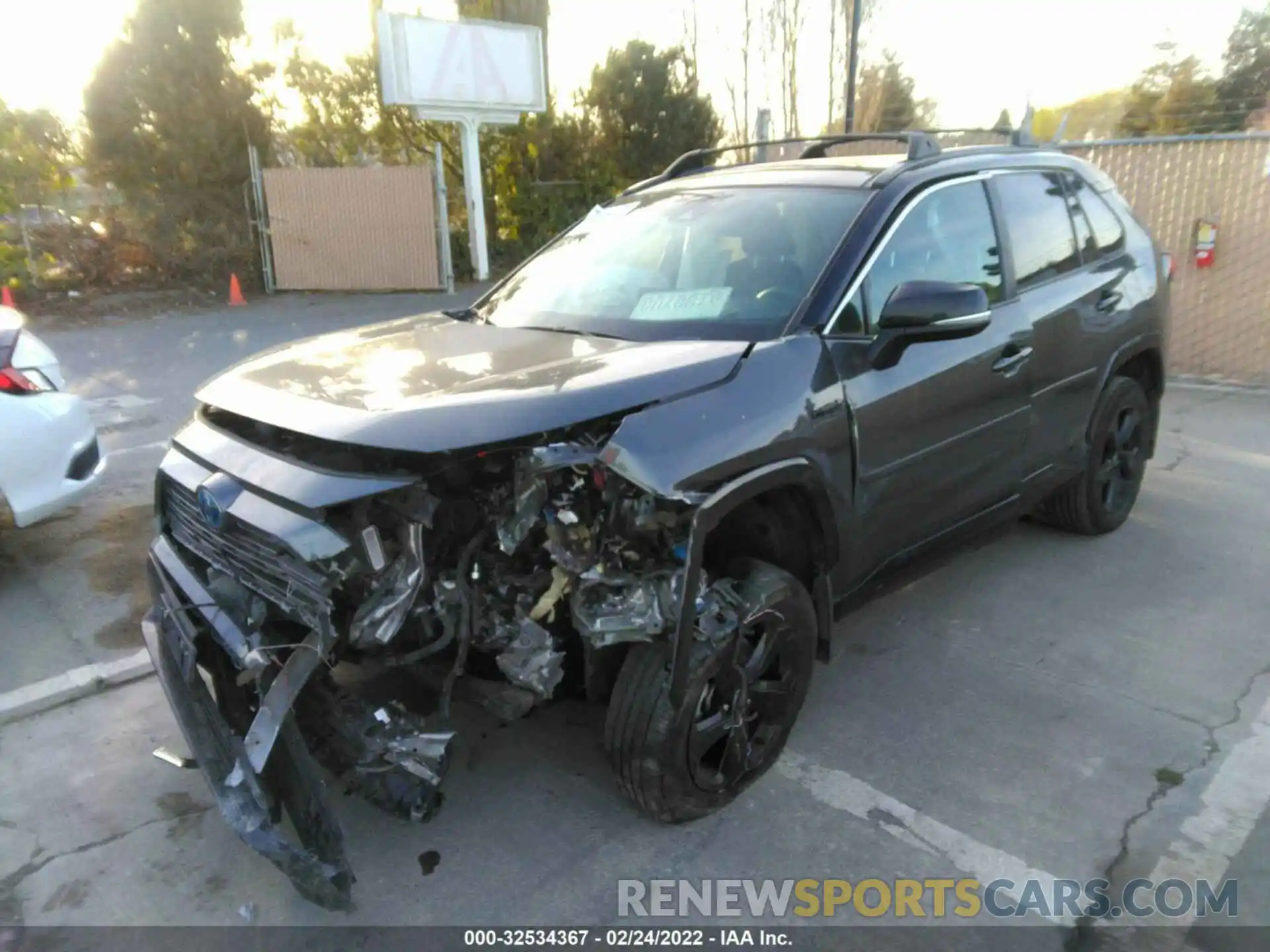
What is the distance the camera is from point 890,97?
780 inches

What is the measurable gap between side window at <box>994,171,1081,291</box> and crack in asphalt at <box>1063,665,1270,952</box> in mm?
1773

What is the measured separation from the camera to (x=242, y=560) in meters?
2.71

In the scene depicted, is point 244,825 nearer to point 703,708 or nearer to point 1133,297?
point 703,708

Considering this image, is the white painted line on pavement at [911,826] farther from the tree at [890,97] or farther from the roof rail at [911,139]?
the tree at [890,97]

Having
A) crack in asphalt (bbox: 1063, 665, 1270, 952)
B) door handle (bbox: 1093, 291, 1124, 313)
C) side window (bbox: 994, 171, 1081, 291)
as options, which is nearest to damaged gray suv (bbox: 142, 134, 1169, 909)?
side window (bbox: 994, 171, 1081, 291)

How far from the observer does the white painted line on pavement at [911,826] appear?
276 centimetres

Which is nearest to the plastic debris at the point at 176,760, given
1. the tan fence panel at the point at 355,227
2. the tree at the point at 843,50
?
the tan fence panel at the point at 355,227

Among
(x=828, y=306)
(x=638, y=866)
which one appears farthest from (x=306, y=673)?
(x=828, y=306)

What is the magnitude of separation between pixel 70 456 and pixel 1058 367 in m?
4.42

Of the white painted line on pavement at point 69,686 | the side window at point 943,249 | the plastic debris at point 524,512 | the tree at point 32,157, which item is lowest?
the white painted line on pavement at point 69,686

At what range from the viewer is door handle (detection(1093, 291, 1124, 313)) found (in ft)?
14.4

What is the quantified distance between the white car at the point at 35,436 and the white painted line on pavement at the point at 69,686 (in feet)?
2.83

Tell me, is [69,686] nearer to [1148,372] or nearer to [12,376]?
[12,376]

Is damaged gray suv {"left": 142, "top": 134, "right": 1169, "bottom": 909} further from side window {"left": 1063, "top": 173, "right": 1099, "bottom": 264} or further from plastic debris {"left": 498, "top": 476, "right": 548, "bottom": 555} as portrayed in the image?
side window {"left": 1063, "top": 173, "right": 1099, "bottom": 264}
